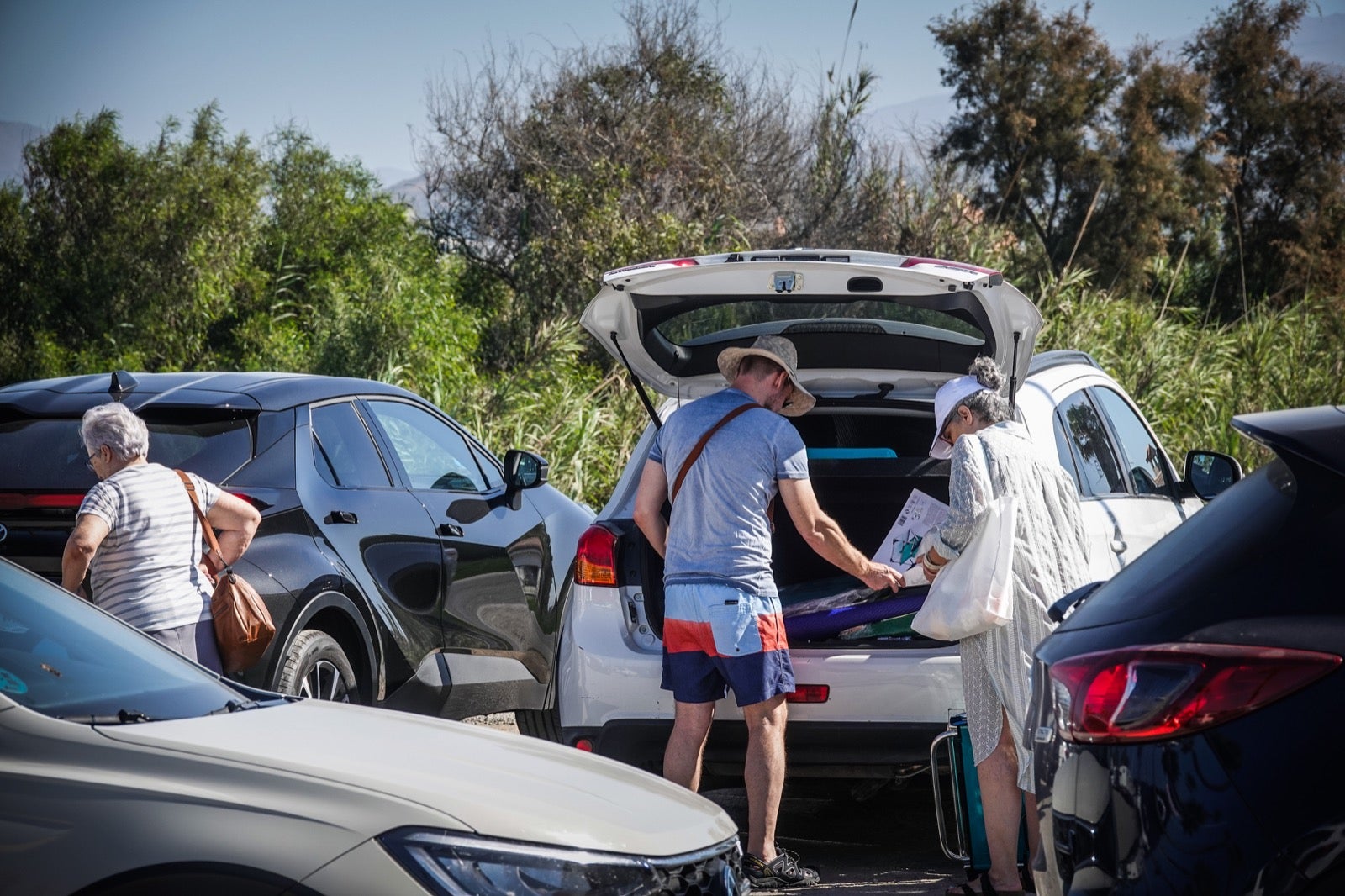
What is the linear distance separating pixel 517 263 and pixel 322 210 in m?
4.49

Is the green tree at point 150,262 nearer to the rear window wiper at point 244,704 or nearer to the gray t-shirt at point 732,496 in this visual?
the gray t-shirt at point 732,496

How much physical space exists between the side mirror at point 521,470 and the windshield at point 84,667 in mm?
3451

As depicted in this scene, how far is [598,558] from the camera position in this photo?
5.27 m

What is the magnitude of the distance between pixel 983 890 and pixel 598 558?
68.1 inches

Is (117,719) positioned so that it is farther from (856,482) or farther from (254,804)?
(856,482)

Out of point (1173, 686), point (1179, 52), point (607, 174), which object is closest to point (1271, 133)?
point (1179, 52)

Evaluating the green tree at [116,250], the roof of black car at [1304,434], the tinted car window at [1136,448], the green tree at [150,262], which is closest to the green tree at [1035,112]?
the green tree at [150,262]

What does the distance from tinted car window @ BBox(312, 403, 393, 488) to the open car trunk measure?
140cm

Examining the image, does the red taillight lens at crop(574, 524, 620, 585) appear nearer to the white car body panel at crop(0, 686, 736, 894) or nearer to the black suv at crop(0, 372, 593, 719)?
the black suv at crop(0, 372, 593, 719)

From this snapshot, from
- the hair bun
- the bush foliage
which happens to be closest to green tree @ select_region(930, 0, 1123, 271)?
the bush foliage

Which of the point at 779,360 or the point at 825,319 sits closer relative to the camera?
the point at 779,360

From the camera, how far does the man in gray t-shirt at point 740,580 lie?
15.9 ft

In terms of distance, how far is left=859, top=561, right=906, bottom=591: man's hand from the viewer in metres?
5.03

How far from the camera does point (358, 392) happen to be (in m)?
6.36
